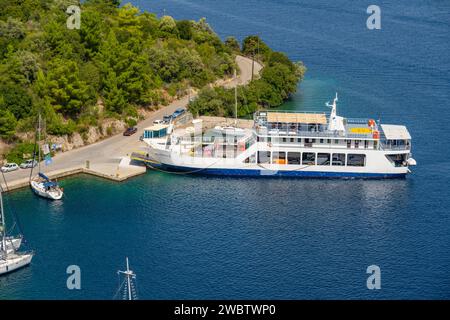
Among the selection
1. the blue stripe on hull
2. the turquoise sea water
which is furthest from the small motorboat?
the blue stripe on hull

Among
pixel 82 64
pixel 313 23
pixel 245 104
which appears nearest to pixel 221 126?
pixel 245 104

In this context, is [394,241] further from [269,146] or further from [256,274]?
[269,146]

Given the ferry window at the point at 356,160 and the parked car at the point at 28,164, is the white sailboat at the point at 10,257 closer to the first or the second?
the parked car at the point at 28,164

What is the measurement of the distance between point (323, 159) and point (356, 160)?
15.1 feet

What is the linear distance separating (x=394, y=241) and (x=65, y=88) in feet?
179

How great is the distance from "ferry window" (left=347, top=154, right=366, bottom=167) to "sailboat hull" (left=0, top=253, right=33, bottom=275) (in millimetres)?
47689

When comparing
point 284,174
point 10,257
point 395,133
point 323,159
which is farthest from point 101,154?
point 395,133

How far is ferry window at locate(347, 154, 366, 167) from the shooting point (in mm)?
104994

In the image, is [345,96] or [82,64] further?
[345,96]

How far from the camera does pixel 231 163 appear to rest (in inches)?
4094

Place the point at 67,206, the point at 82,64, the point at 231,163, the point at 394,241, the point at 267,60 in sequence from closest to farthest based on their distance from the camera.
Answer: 1. the point at 394,241
2. the point at 67,206
3. the point at 231,163
4. the point at 82,64
5. the point at 267,60

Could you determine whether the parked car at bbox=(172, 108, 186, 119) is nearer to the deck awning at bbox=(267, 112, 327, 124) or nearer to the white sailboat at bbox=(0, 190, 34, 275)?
the deck awning at bbox=(267, 112, 327, 124)

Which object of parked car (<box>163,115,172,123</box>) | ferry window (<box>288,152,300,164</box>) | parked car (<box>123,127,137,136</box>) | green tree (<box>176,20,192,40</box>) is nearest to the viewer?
ferry window (<box>288,152,300,164</box>)

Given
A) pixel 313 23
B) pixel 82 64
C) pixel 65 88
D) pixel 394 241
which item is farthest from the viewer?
pixel 313 23
